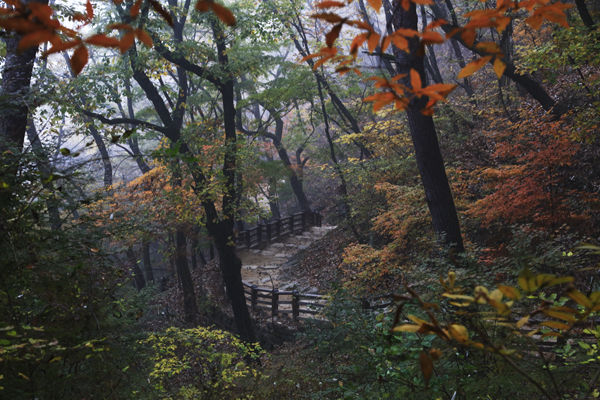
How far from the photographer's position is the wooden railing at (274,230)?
68.0 ft

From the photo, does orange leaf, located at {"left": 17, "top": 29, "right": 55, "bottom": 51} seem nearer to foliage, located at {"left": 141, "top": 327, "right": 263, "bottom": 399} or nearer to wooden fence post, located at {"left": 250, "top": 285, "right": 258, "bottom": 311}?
→ foliage, located at {"left": 141, "top": 327, "right": 263, "bottom": 399}

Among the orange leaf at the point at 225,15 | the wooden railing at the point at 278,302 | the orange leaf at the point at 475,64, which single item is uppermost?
the orange leaf at the point at 225,15

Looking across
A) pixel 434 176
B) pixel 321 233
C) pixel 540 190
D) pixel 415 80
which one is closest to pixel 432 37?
pixel 415 80

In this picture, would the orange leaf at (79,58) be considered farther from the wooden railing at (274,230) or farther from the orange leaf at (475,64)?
the wooden railing at (274,230)

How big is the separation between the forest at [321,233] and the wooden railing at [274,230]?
0.55ft

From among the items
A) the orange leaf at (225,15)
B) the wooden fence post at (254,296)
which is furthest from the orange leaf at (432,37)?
the wooden fence post at (254,296)

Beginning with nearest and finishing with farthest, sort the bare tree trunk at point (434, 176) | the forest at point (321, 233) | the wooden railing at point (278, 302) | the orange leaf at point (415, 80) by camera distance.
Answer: the orange leaf at point (415, 80) → the forest at point (321, 233) → the bare tree trunk at point (434, 176) → the wooden railing at point (278, 302)

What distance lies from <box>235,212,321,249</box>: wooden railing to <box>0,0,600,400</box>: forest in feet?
0.55

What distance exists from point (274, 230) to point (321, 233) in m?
2.48

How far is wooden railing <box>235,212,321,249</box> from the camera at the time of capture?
68.0 ft

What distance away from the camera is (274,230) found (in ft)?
72.3

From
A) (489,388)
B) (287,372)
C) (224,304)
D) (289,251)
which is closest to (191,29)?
(289,251)

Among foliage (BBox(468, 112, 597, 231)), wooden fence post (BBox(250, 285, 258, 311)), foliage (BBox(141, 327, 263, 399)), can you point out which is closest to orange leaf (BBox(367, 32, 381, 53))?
foliage (BBox(141, 327, 263, 399))

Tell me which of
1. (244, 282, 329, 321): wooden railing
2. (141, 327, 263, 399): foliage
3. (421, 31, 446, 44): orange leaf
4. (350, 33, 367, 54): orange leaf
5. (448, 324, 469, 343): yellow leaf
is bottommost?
(244, 282, 329, 321): wooden railing
